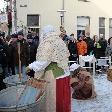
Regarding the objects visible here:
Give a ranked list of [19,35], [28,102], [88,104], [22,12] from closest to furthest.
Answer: [28,102] < [88,104] < [19,35] < [22,12]

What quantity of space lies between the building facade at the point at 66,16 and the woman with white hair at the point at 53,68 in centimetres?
1566

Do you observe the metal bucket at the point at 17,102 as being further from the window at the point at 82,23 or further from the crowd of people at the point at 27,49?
the window at the point at 82,23

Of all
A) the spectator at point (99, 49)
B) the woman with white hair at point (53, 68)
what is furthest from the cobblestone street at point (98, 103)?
the spectator at point (99, 49)

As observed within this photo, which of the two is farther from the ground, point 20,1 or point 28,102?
point 20,1

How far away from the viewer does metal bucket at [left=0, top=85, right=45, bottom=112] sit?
18.6 feet

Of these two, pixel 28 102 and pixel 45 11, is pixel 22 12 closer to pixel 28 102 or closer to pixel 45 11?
pixel 45 11

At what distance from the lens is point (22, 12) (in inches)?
914

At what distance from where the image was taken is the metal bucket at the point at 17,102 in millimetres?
5676

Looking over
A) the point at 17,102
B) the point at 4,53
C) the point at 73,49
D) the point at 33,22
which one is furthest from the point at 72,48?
the point at 17,102

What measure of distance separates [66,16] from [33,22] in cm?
198

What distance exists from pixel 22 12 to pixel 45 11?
1.33 meters

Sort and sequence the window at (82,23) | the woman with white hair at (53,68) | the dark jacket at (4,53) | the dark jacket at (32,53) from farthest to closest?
the window at (82,23), the dark jacket at (32,53), the dark jacket at (4,53), the woman with white hair at (53,68)

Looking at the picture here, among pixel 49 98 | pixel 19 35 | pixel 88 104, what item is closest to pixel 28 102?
pixel 49 98

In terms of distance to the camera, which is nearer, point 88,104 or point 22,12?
point 88,104
